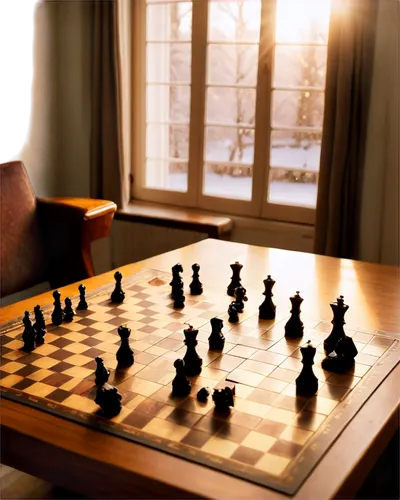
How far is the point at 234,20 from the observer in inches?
168

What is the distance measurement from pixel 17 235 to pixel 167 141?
1522 millimetres

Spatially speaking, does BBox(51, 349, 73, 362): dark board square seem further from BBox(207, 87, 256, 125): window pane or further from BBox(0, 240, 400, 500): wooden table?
BBox(207, 87, 256, 125): window pane

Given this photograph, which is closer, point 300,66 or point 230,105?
point 300,66

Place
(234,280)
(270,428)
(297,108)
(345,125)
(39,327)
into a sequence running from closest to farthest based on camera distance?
(270,428), (39,327), (234,280), (345,125), (297,108)

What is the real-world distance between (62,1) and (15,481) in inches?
144

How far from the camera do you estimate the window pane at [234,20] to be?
4188 mm

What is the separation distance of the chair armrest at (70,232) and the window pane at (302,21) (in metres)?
1.52

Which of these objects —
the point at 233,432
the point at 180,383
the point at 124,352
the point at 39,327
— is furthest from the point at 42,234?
the point at 233,432

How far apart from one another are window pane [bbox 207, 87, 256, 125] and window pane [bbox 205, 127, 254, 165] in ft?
0.21

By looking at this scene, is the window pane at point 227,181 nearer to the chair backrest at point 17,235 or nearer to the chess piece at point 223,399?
the chair backrest at point 17,235

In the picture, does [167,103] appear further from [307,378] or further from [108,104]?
[307,378]

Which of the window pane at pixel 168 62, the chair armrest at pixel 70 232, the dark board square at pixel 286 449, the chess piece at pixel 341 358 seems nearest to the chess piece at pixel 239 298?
the chess piece at pixel 341 358

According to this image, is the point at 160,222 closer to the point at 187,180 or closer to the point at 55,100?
the point at 187,180

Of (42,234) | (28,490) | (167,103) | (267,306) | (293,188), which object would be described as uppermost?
(167,103)
